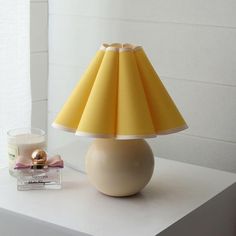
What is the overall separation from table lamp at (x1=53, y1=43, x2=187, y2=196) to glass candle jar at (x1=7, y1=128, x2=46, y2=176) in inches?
6.6

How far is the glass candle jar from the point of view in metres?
1.47

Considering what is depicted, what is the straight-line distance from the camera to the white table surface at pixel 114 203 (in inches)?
48.5

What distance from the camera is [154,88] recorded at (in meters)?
1.33

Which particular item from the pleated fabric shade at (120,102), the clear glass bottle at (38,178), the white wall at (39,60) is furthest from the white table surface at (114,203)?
the white wall at (39,60)

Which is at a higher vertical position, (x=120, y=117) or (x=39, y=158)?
(x=120, y=117)

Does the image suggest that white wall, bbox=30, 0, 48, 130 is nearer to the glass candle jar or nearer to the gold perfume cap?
the glass candle jar

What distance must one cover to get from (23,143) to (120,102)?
1.00ft

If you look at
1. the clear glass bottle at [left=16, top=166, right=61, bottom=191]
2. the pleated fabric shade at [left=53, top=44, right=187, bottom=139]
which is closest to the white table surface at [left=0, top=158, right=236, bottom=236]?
the clear glass bottle at [left=16, top=166, right=61, bottom=191]

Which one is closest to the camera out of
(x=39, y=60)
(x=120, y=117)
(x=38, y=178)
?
(x=120, y=117)

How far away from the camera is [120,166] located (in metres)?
1.32

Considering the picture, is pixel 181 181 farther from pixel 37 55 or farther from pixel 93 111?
pixel 37 55

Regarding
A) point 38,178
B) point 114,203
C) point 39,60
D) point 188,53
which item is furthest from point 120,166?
point 39,60

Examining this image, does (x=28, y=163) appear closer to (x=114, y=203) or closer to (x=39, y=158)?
(x=39, y=158)

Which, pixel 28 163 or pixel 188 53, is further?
pixel 188 53
